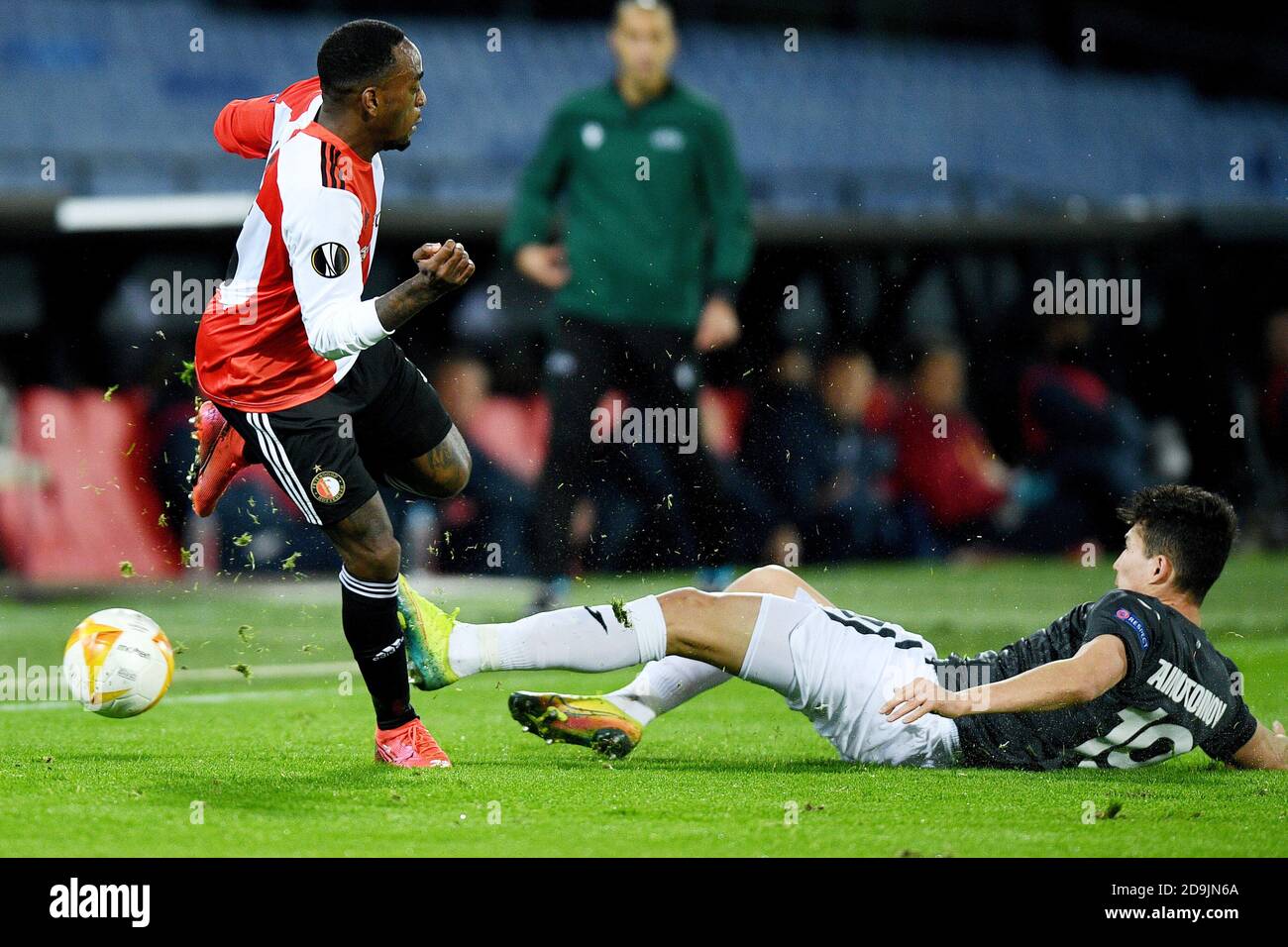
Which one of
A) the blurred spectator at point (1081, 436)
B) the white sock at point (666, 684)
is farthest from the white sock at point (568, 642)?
the blurred spectator at point (1081, 436)

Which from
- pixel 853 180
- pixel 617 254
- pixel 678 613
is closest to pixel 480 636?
pixel 678 613

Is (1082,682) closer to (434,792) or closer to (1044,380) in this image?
(434,792)

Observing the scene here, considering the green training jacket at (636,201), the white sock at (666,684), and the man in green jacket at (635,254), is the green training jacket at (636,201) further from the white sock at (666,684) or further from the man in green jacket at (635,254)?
the white sock at (666,684)

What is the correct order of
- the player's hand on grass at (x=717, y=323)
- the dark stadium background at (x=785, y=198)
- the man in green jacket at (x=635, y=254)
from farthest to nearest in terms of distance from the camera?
the dark stadium background at (x=785, y=198), the man in green jacket at (x=635, y=254), the player's hand on grass at (x=717, y=323)

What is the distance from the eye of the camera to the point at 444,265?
13.2 ft

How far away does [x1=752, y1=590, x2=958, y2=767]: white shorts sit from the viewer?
4301mm

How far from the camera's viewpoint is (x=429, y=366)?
1151 centimetres

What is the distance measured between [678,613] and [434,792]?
0.78 metres

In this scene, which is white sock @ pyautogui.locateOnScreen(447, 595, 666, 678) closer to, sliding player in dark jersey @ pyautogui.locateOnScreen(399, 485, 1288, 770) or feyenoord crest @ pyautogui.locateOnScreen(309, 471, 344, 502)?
sliding player in dark jersey @ pyautogui.locateOnScreen(399, 485, 1288, 770)

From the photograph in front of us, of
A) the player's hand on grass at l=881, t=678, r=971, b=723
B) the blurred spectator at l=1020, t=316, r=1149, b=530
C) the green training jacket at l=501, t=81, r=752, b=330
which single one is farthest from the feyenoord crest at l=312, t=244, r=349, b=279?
the blurred spectator at l=1020, t=316, r=1149, b=530

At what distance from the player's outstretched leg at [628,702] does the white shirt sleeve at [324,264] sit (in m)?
1.09

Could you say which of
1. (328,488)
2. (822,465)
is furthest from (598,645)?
(822,465)

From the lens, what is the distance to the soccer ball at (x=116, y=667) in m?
4.55

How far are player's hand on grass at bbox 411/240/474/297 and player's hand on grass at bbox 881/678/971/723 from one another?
1437 millimetres
